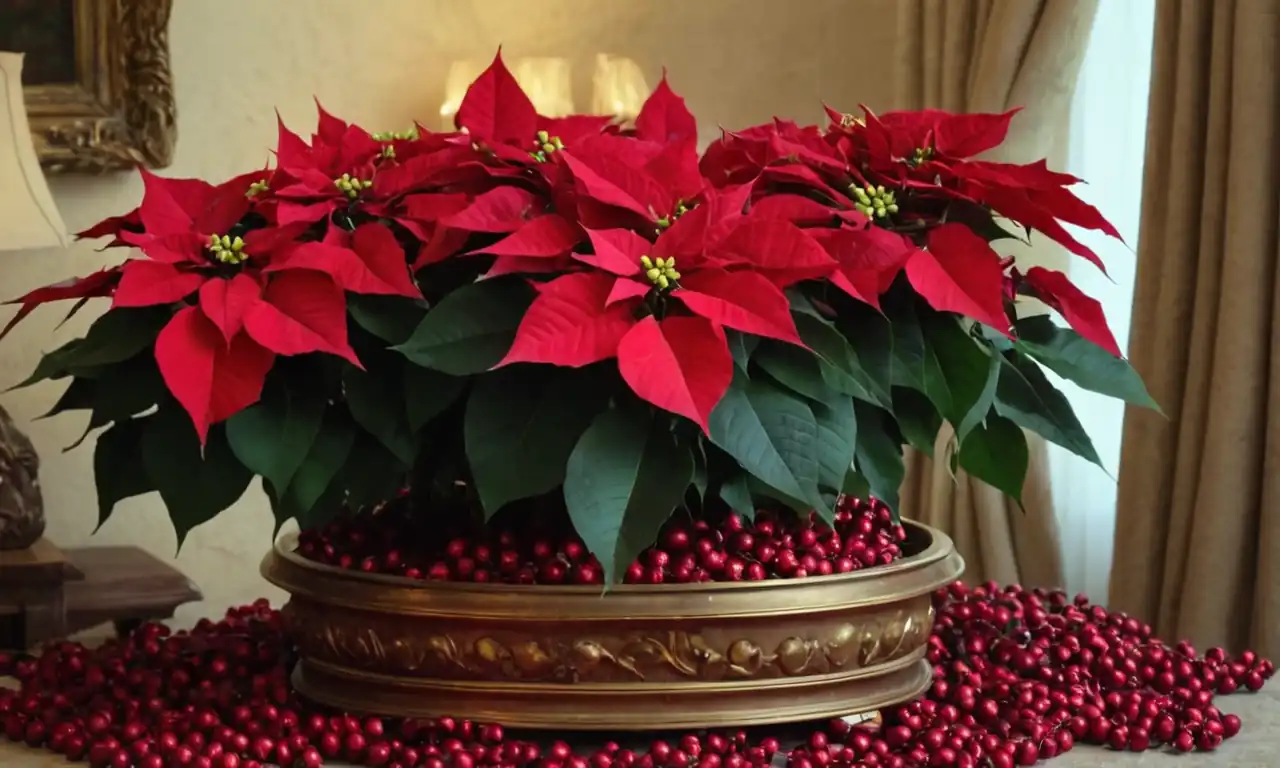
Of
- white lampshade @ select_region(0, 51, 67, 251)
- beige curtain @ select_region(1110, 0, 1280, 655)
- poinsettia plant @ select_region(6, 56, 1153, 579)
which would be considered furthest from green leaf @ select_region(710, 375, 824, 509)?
white lampshade @ select_region(0, 51, 67, 251)

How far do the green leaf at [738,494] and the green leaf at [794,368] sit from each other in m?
0.05

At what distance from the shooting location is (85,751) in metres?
0.55

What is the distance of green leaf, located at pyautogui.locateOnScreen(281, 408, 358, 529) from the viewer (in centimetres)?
52

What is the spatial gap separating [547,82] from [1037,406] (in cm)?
154

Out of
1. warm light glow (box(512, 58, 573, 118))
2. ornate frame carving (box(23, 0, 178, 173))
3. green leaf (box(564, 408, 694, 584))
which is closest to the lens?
green leaf (box(564, 408, 694, 584))

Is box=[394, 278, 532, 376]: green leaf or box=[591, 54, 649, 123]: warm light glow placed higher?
box=[591, 54, 649, 123]: warm light glow

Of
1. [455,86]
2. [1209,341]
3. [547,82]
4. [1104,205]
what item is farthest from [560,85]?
[1209,341]

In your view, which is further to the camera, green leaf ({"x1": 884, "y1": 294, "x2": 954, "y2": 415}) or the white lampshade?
the white lampshade

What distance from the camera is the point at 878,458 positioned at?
0.56 metres

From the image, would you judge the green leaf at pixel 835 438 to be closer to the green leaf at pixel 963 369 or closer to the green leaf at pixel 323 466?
the green leaf at pixel 963 369

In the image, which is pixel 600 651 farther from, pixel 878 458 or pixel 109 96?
pixel 109 96

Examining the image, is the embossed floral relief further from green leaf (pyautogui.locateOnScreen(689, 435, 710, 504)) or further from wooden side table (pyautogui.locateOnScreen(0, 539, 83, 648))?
wooden side table (pyautogui.locateOnScreen(0, 539, 83, 648))

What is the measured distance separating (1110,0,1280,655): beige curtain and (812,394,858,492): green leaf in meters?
1.08

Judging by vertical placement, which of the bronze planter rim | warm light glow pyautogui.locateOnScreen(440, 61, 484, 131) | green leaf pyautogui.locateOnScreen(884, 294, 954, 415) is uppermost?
warm light glow pyautogui.locateOnScreen(440, 61, 484, 131)
